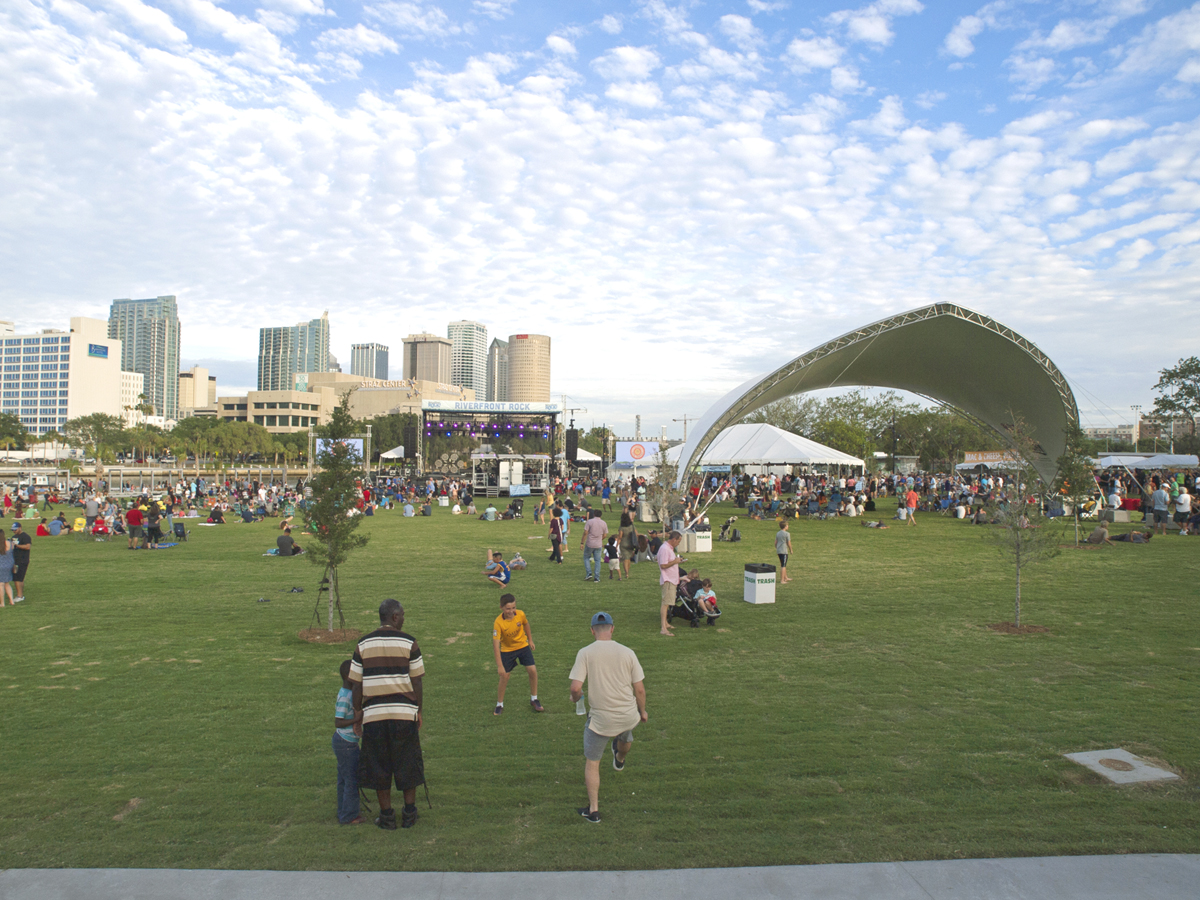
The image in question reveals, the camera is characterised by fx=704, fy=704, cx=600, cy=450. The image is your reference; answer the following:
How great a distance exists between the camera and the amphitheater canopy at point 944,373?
25.9 m

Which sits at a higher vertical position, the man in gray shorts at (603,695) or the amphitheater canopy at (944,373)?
the amphitheater canopy at (944,373)

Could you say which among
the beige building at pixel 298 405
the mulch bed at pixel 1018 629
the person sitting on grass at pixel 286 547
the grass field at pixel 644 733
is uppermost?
the beige building at pixel 298 405

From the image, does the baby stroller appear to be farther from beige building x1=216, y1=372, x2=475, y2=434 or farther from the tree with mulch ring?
beige building x1=216, y1=372, x2=475, y2=434

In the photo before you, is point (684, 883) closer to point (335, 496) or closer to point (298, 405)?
point (335, 496)

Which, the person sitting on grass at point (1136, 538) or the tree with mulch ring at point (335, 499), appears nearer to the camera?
the tree with mulch ring at point (335, 499)

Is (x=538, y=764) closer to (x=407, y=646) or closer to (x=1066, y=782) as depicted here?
(x=407, y=646)

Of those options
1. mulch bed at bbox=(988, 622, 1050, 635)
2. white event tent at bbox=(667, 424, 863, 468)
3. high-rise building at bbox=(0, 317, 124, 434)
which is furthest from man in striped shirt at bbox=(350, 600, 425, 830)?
high-rise building at bbox=(0, 317, 124, 434)

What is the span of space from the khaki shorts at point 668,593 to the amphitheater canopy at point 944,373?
18.1m

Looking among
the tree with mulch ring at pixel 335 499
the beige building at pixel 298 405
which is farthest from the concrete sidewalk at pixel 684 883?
the beige building at pixel 298 405

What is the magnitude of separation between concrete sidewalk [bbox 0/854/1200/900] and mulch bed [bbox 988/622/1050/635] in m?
6.07

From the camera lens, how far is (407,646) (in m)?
4.52

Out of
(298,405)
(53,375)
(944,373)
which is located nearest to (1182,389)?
(944,373)

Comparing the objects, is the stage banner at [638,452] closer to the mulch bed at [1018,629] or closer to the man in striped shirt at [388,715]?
the mulch bed at [1018,629]

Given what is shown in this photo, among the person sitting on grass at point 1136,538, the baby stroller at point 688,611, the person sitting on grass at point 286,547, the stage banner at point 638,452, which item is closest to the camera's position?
the baby stroller at point 688,611
